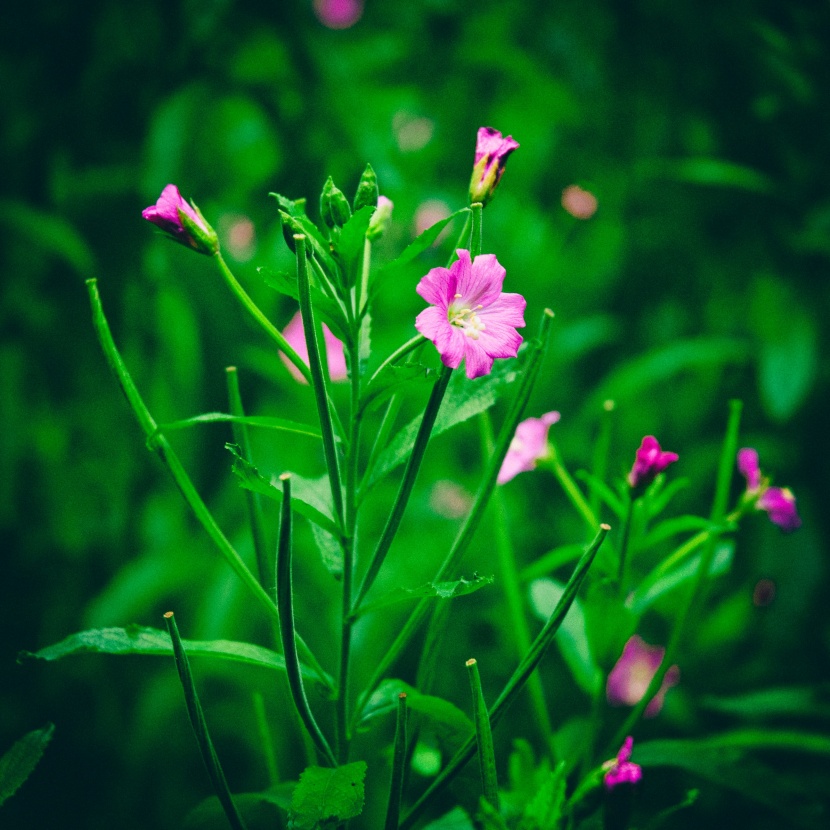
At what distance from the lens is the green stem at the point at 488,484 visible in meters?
0.32

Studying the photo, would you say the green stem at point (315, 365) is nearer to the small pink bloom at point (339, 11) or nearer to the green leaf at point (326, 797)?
the green leaf at point (326, 797)

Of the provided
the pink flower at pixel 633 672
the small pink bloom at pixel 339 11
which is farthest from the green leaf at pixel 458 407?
the small pink bloom at pixel 339 11

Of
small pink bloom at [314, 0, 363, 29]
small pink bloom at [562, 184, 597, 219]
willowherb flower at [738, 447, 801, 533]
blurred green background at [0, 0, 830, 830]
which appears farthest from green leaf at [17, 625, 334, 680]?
small pink bloom at [314, 0, 363, 29]

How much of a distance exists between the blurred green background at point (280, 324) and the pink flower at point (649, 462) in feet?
1.29

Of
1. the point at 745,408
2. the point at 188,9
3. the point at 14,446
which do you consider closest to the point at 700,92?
the point at 745,408

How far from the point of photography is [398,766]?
278 millimetres

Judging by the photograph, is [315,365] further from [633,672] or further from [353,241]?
[633,672]

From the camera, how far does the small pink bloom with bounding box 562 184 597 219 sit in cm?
122

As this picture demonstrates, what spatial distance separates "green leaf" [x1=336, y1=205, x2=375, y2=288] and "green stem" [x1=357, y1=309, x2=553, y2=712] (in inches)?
3.6

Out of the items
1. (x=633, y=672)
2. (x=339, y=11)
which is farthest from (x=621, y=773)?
(x=339, y=11)

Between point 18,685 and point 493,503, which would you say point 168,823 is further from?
point 493,503

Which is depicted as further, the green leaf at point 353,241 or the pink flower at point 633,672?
the pink flower at point 633,672

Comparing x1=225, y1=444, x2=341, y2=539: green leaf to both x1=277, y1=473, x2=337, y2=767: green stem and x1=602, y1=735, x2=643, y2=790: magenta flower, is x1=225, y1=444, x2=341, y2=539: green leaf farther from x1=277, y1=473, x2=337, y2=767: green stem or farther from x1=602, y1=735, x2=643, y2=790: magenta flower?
x1=602, y1=735, x2=643, y2=790: magenta flower

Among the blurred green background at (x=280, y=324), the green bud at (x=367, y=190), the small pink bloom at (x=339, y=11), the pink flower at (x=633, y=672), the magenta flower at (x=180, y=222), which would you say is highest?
the small pink bloom at (x=339, y=11)
